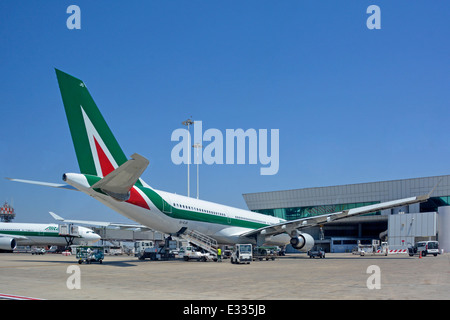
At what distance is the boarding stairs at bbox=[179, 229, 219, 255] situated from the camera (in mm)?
35438

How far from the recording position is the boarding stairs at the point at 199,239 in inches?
1395

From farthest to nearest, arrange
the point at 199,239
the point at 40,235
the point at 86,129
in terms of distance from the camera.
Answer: the point at 40,235 → the point at 199,239 → the point at 86,129

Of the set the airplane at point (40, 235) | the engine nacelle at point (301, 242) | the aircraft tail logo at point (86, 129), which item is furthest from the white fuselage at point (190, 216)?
the airplane at point (40, 235)

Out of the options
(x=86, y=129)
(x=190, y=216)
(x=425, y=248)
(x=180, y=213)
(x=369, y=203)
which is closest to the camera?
(x=86, y=129)

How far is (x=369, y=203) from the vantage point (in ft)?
273

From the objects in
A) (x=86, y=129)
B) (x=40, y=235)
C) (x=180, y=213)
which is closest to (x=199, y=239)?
(x=180, y=213)

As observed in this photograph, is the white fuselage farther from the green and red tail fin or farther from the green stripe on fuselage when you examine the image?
the green and red tail fin

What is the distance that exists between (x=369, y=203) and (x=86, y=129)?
68807mm

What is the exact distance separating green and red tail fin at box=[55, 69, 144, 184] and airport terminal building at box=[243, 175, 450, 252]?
180ft

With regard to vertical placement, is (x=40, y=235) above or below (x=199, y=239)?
below

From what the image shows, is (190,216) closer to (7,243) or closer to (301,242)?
(301,242)

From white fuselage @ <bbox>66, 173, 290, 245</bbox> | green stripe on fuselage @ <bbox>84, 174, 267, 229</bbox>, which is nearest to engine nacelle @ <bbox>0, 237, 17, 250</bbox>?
white fuselage @ <bbox>66, 173, 290, 245</bbox>
